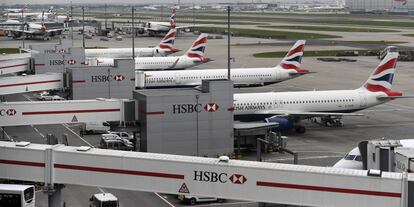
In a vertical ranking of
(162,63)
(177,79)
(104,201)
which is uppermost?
(162,63)

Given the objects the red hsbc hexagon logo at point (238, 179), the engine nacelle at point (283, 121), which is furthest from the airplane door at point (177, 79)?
the red hsbc hexagon logo at point (238, 179)

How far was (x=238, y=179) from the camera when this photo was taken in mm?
25078

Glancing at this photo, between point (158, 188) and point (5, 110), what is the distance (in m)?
21.6

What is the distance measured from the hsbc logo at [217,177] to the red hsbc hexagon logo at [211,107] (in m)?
19.4

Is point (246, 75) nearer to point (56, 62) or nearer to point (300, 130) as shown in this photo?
point (56, 62)

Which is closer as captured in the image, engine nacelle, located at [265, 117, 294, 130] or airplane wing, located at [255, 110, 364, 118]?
engine nacelle, located at [265, 117, 294, 130]

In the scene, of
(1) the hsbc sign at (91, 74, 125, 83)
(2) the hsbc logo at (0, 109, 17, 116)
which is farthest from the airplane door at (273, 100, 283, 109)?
(2) the hsbc logo at (0, 109, 17, 116)

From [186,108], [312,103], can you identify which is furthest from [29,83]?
[312,103]

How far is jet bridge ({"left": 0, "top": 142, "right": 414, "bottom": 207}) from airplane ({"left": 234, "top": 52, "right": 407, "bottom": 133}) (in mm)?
35549

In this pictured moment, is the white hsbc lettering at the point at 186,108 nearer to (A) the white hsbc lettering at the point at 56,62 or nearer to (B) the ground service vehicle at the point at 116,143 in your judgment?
(B) the ground service vehicle at the point at 116,143

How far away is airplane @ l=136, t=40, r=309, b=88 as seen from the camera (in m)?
86.2

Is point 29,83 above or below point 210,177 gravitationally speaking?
below

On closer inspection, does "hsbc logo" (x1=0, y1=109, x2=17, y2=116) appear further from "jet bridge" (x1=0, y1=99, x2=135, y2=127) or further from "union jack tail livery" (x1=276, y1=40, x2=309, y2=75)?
"union jack tail livery" (x1=276, y1=40, x2=309, y2=75)

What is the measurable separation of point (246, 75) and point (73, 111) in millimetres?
45513
